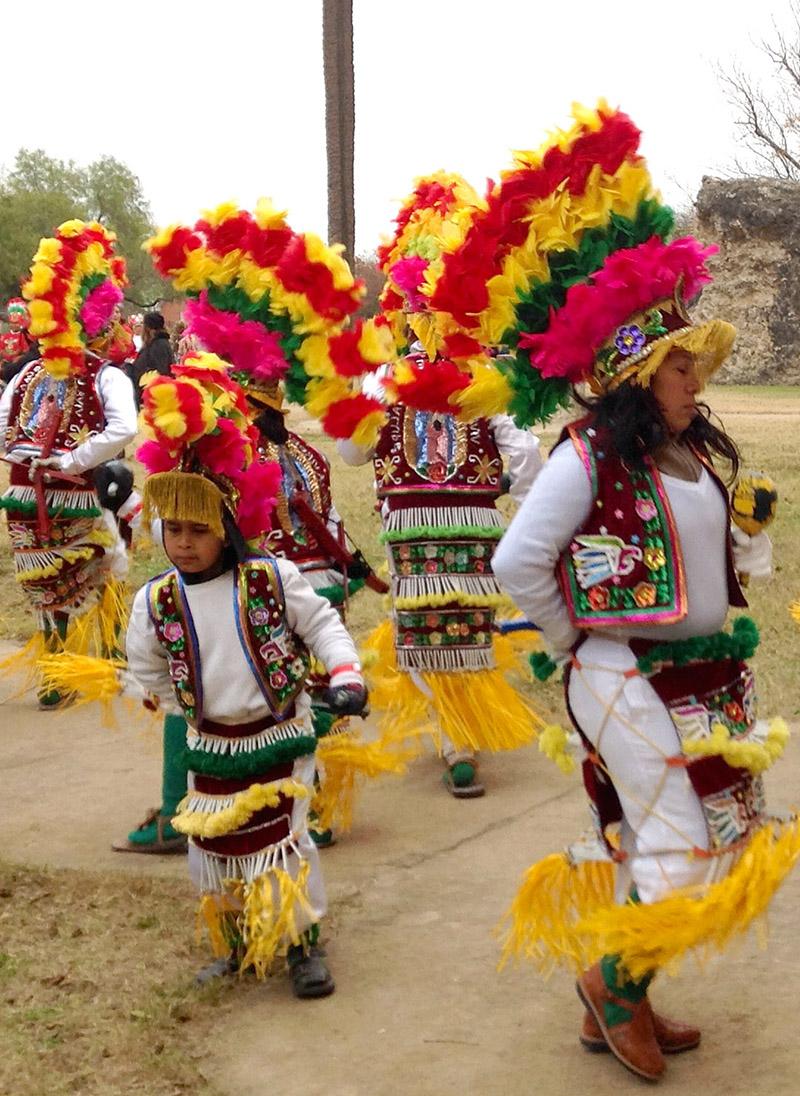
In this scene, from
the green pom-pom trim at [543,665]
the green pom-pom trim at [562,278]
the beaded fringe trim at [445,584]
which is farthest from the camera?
the beaded fringe trim at [445,584]

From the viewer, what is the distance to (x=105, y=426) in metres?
7.07

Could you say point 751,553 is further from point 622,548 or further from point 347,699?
point 347,699

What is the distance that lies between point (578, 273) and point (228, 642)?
1328mm

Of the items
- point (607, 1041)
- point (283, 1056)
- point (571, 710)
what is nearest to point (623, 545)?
point (571, 710)

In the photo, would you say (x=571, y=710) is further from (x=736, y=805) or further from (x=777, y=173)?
(x=777, y=173)

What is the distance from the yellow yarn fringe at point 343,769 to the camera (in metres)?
4.89

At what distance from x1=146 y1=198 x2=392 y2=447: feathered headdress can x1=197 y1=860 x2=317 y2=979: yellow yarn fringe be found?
165 centimetres

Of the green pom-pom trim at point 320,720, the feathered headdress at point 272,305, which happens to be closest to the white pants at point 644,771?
the green pom-pom trim at point 320,720

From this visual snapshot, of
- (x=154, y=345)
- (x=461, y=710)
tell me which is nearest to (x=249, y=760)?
(x=461, y=710)

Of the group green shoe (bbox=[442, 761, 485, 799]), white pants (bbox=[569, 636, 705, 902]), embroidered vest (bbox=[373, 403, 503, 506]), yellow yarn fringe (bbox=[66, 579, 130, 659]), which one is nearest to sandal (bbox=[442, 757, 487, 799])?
green shoe (bbox=[442, 761, 485, 799])

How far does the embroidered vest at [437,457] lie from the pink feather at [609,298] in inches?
90.4

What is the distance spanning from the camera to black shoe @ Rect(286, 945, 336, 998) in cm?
389

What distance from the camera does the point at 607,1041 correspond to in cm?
337

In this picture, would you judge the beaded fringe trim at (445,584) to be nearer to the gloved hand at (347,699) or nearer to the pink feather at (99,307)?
the gloved hand at (347,699)
